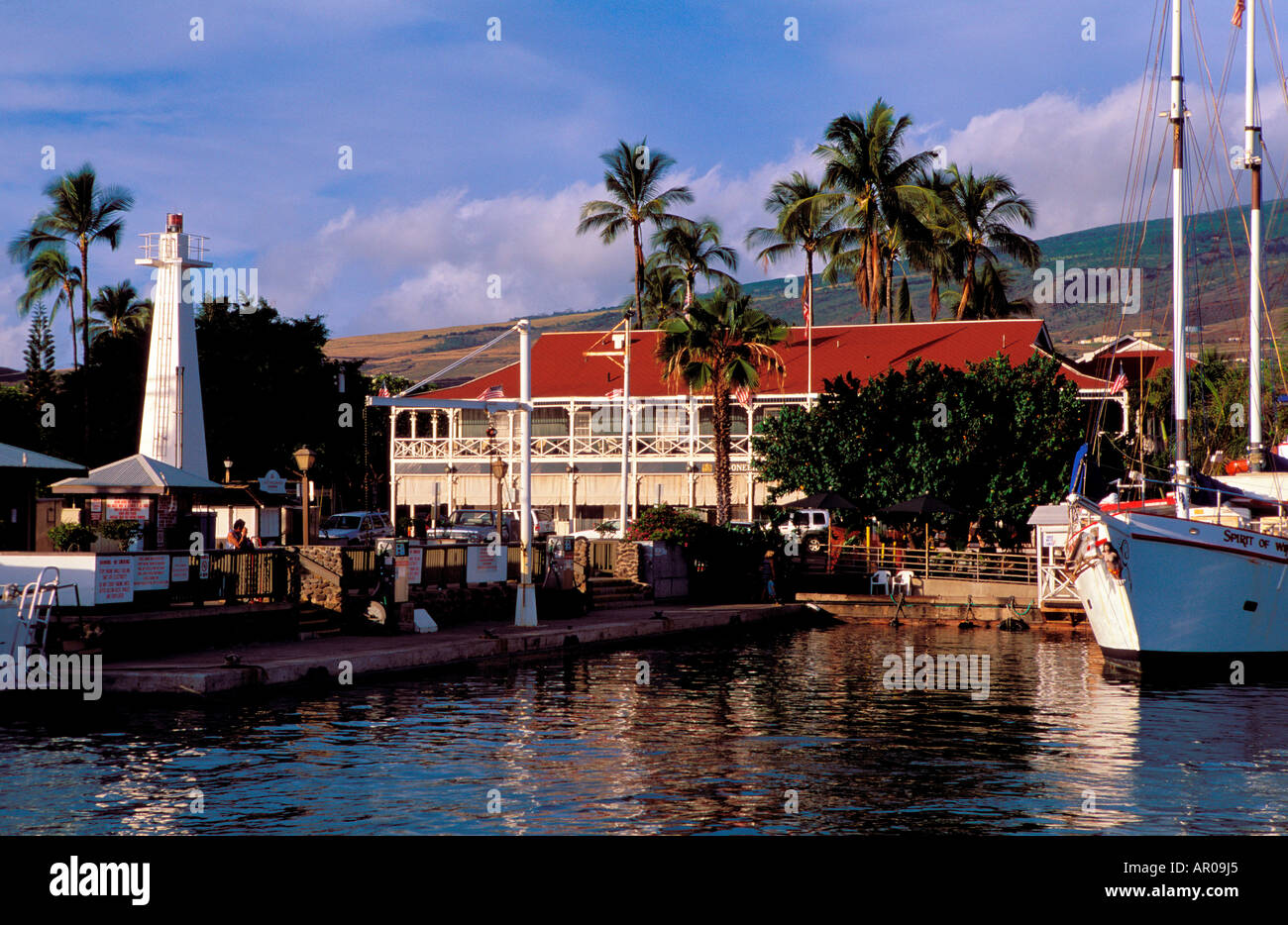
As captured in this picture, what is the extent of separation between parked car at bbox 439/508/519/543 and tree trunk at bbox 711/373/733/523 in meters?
7.49

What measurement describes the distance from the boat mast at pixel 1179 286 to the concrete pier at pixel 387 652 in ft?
38.3

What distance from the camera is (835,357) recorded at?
184ft

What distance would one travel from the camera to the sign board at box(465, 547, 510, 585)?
30641 millimetres

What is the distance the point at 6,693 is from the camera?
1931cm

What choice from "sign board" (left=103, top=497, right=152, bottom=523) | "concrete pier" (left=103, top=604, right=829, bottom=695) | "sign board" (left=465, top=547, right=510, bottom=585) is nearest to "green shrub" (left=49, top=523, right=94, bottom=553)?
"concrete pier" (left=103, top=604, right=829, bottom=695)

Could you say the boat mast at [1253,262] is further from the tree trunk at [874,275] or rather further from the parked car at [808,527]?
the tree trunk at [874,275]

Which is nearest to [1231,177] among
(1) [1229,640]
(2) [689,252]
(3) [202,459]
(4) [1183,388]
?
(4) [1183,388]

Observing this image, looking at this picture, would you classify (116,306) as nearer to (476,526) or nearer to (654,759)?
(476,526)

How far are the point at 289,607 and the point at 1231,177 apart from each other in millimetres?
24103

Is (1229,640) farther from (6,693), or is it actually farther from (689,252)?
(689,252)

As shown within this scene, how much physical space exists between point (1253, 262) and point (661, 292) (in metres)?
45.0

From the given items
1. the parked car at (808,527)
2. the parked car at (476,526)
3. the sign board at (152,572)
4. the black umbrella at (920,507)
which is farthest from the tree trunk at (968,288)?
the sign board at (152,572)

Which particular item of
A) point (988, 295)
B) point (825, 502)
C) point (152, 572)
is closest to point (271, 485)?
point (152, 572)
